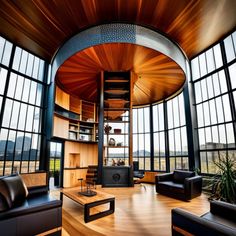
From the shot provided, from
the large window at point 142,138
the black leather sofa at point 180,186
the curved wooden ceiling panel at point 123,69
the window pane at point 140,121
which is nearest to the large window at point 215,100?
the curved wooden ceiling panel at point 123,69

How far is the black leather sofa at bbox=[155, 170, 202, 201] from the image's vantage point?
13.9 feet

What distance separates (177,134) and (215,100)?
2.09 metres

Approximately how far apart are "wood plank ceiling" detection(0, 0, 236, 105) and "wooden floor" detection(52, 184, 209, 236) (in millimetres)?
4015

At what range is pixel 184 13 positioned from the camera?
4539mm

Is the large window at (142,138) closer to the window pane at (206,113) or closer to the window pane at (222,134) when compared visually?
the window pane at (206,113)

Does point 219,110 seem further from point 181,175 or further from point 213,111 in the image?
point 181,175

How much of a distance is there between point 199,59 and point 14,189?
6987 millimetres

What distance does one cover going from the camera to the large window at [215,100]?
5.09 m

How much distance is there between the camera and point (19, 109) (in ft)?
18.5

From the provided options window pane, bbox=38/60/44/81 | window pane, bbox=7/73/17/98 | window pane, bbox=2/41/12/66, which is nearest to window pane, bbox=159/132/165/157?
window pane, bbox=38/60/44/81

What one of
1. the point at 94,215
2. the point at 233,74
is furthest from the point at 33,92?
the point at 233,74

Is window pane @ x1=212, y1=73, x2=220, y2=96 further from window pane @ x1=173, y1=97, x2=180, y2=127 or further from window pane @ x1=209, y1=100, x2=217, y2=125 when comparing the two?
window pane @ x1=173, y1=97, x2=180, y2=127

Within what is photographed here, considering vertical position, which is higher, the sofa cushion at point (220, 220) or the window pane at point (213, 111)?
the window pane at point (213, 111)

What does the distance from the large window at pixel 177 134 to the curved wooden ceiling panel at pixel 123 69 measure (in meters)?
0.65
